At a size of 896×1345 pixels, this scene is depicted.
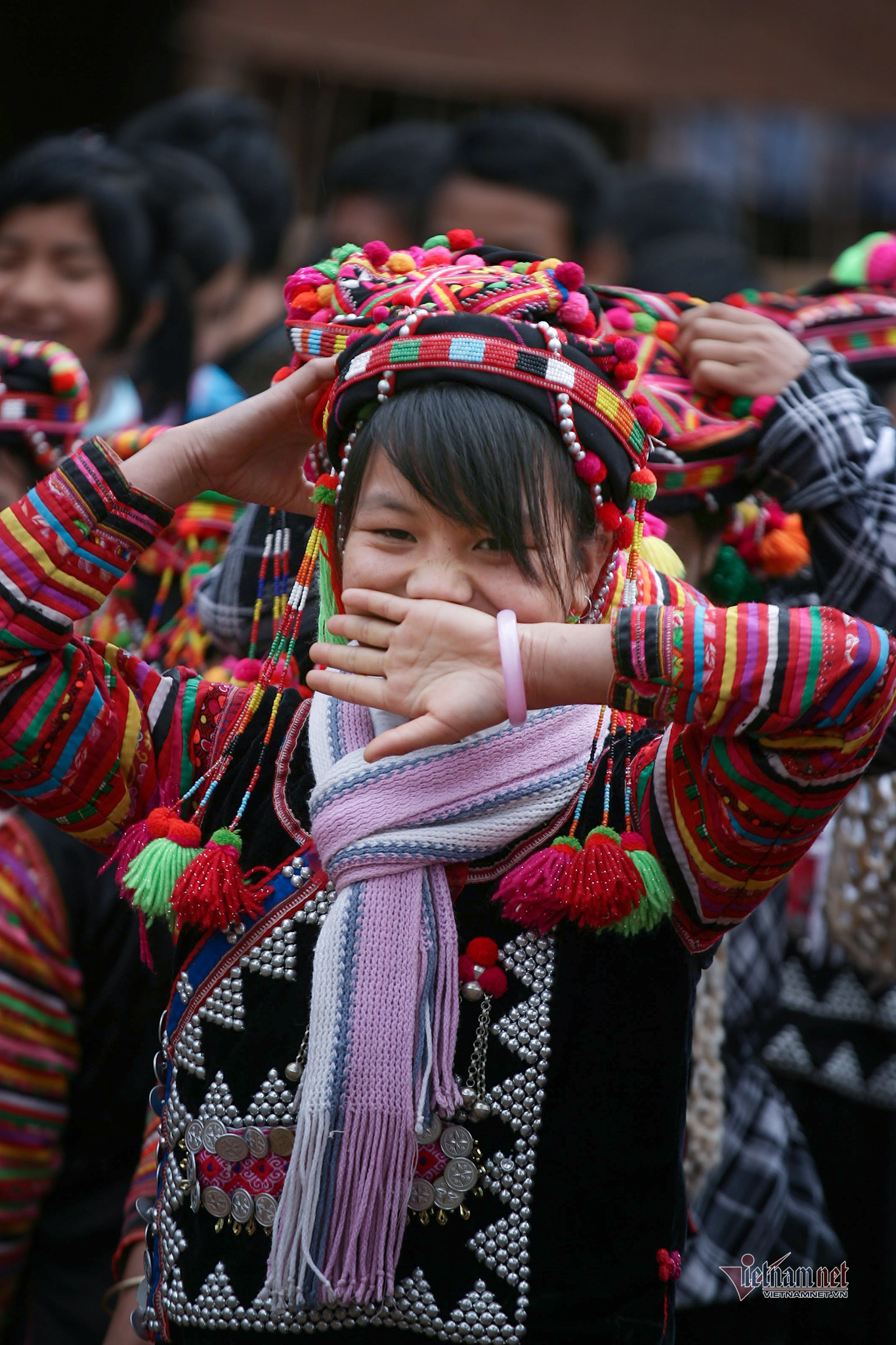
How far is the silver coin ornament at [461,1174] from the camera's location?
5.01ft

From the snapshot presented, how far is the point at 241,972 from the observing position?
161 centimetres

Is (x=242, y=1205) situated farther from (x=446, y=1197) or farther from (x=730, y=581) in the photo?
(x=730, y=581)

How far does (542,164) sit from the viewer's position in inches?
160

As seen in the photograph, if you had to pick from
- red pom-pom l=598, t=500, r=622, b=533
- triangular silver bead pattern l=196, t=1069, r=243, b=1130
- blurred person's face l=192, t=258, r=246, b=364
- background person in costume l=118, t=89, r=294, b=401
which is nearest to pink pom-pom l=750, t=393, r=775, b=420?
red pom-pom l=598, t=500, r=622, b=533

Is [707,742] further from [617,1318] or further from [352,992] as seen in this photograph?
[617,1318]

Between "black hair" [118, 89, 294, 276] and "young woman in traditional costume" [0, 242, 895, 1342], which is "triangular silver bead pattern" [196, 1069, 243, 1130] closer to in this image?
"young woman in traditional costume" [0, 242, 895, 1342]

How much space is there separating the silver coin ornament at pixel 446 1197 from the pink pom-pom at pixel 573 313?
1.04 m

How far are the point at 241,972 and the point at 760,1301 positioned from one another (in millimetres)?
1415

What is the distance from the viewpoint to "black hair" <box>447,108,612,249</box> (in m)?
4.04

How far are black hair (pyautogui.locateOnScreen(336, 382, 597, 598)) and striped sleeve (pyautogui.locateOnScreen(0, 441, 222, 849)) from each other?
1.07 feet

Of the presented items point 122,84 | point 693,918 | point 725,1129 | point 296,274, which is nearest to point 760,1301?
point 725,1129

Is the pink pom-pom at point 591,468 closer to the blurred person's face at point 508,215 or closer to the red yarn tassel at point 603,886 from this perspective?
the red yarn tassel at point 603,886

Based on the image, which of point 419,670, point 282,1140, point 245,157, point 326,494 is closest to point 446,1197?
point 282,1140

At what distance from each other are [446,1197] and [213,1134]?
28 centimetres
